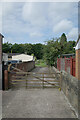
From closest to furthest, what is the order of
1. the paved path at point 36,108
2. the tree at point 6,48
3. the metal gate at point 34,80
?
1. the paved path at point 36,108
2. the metal gate at point 34,80
3. the tree at point 6,48

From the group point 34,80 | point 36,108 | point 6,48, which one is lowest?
point 36,108

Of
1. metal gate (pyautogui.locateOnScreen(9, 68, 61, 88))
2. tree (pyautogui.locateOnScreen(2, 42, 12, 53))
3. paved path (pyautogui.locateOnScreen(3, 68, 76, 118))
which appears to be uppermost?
tree (pyautogui.locateOnScreen(2, 42, 12, 53))

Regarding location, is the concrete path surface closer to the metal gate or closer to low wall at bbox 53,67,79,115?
low wall at bbox 53,67,79,115

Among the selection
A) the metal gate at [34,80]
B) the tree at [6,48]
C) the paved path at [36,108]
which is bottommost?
the paved path at [36,108]

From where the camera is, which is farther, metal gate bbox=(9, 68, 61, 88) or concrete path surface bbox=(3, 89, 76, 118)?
metal gate bbox=(9, 68, 61, 88)

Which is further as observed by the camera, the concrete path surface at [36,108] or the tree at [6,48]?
the tree at [6,48]

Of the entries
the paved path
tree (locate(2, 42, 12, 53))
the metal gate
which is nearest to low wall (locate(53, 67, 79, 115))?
the paved path

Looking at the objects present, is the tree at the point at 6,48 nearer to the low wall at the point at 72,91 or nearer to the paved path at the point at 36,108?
the paved path at the point at 36,108

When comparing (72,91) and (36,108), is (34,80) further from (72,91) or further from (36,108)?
(72,91)

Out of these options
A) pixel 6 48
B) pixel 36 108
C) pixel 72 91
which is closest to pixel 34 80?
pixel 36 108

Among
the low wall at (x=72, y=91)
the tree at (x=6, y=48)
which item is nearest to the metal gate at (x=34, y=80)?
the low wall at (x=72, y=91)

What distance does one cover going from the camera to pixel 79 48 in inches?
186

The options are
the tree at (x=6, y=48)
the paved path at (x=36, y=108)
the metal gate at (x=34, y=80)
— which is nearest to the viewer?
the paved path at (x=36, y=108)

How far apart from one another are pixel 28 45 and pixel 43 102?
5763cm
